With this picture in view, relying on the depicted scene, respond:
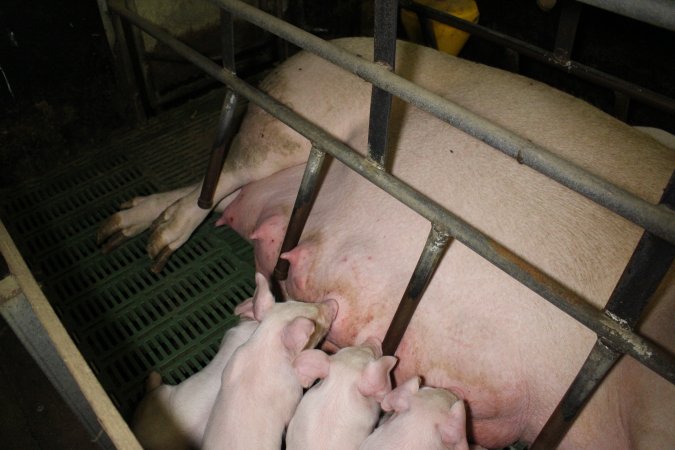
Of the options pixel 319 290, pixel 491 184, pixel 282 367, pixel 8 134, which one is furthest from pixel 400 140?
pixel 8 134

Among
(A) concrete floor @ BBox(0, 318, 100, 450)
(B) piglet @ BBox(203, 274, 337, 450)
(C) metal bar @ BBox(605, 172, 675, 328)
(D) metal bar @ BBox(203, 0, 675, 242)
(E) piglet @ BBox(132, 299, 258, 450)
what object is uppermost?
(D) metal bar @ BBox(203, 0, 675, 242)

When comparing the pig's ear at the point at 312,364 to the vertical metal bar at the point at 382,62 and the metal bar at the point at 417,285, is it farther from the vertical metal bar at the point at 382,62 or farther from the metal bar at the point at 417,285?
the vertical metal bar at the point at 382,62

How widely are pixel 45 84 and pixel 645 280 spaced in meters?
2.23

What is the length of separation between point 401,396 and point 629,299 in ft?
1.88

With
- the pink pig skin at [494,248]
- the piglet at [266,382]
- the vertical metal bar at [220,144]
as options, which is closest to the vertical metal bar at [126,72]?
the vertical metal bar at [220,144]

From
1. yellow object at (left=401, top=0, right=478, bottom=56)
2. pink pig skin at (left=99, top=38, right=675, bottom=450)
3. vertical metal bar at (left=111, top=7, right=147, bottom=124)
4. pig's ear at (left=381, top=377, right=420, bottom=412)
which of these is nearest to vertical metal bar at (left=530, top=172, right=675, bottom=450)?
pink pig skin at (left=99, top=38, right=675, bottom=450)

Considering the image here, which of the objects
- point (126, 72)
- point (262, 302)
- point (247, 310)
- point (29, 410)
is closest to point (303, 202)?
point (262, 302)

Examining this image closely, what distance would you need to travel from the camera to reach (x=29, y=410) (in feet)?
→ 5.55

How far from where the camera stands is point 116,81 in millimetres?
2354

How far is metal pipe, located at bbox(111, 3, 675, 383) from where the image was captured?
2.67 feet

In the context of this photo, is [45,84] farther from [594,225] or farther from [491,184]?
[594,225]

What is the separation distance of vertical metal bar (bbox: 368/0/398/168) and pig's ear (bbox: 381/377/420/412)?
509 millimetres

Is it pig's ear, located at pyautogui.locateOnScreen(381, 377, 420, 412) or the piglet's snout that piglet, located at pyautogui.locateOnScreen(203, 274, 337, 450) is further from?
pig's ear, located at pyautogui.locateOnScreen(381, 377, 420, 412)

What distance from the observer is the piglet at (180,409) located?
1.38m
